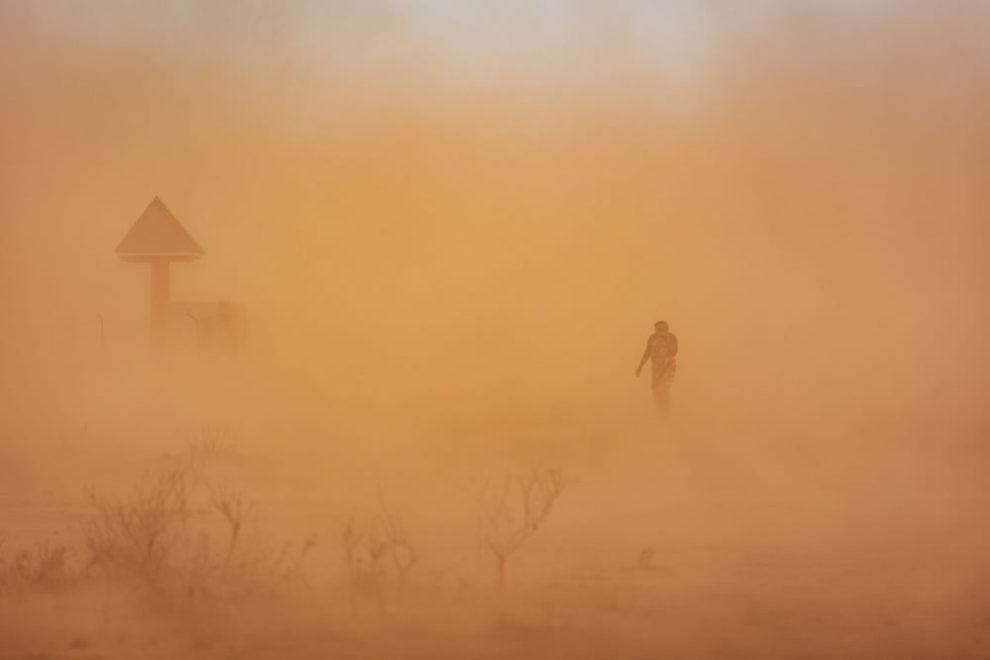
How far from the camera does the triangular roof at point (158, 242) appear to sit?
1819cm

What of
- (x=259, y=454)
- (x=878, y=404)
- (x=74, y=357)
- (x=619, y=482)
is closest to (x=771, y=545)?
(x=619, y=482)

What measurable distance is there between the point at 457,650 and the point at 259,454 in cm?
767

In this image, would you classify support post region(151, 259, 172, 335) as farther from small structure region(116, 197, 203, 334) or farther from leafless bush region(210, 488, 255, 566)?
leafless bush region(210, 488, 255, 566)

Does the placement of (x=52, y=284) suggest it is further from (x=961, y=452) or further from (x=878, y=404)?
(x=961, y=452)

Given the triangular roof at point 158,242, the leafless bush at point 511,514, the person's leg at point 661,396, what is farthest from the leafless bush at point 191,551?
the triangular roof at point 158,242

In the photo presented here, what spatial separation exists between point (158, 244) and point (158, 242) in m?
0.03

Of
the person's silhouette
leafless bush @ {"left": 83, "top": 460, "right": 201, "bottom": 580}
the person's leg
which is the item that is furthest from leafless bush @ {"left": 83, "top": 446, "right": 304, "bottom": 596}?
the person's leg

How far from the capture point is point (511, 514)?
1082 cm

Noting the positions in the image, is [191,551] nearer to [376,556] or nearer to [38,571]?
[38,571]

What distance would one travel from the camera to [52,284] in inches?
1446

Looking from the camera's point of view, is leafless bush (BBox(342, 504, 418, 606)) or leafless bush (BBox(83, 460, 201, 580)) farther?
leafless bush (BBox(83, 460, 201, 580))

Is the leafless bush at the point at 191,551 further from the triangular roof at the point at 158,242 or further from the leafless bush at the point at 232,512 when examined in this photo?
the triangular roof at the point at 158,242

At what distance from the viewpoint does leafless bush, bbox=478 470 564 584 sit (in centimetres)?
945

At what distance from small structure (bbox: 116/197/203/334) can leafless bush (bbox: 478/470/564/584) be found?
6.98 meters
